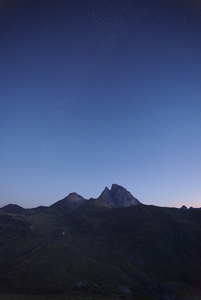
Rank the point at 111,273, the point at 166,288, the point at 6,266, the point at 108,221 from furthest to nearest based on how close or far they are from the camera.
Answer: the point at 108,221 → the point at 6,266 → the point at 111,273 → the point at 166,288

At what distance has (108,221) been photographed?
195 metres

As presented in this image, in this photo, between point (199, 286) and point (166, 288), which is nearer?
point (166, 288)

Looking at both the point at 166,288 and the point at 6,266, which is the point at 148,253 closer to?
the point at 166,288

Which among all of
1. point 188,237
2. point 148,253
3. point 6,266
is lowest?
point 6,266

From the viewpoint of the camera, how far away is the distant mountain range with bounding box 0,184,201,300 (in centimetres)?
7794

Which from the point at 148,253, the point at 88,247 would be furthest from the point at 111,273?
the point at 88,247

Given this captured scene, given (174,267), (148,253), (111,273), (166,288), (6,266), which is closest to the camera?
(166,288)

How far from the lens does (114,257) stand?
124 m

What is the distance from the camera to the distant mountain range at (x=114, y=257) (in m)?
77.9

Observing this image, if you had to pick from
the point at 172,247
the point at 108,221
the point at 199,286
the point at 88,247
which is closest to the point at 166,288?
the point at 199,286

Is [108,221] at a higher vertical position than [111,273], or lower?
higher

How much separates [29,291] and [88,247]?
2941 inches

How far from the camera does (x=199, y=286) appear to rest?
8712cm

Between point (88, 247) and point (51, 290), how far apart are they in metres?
73.9
